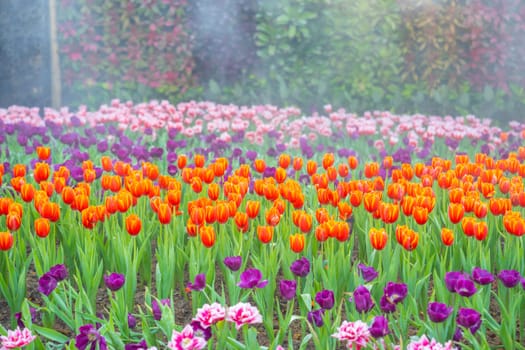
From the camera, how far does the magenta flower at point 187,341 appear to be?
211 cm

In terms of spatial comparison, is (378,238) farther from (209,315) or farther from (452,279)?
(209,315)

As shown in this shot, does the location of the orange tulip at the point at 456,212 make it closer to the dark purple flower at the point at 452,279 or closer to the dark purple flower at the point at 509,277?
the dark purple flower at the point at 509,277

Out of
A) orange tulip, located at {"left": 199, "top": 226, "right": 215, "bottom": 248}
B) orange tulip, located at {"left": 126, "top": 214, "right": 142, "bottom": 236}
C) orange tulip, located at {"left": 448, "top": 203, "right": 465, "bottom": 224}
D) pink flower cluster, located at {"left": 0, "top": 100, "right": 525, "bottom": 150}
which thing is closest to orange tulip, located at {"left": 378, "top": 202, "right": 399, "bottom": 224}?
orange tulip, located at {"left": 448, "top": 203, "right": 465, "bottom": 224}

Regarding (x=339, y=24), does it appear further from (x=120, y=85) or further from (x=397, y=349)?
(x=397, y=349)

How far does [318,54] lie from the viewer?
28.8 ft

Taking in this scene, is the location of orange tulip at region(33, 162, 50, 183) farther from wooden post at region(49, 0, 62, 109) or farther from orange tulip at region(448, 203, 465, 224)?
wooden post at region(49, 0, 62, 109)

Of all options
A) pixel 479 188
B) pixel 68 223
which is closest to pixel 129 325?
pixel 68 223

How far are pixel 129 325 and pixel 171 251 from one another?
606mm

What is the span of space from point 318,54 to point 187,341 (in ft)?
22.9

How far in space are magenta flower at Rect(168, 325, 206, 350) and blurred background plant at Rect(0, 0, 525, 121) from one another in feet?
20.3

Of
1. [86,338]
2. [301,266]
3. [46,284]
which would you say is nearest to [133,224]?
[46,284]

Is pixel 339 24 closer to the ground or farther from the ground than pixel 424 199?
farther from the ground

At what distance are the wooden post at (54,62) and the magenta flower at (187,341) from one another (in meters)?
7.34

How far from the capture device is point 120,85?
362 inches
